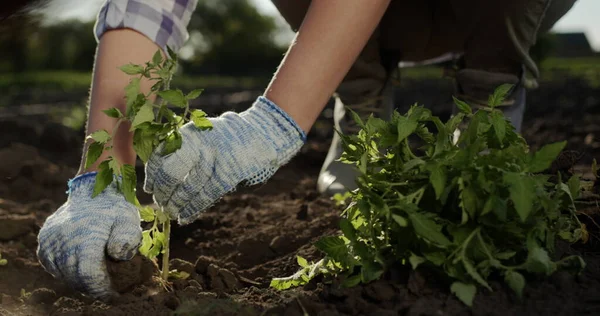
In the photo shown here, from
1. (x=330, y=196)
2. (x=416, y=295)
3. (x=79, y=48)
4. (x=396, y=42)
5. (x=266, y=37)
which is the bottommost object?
(x=266, y=37)

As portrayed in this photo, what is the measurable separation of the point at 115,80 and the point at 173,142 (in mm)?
413

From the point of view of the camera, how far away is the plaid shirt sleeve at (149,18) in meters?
2.04

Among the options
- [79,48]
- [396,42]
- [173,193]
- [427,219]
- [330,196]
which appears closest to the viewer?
[427,219]

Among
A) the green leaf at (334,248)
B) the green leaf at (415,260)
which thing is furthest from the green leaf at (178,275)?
the green leaf at (415,260)

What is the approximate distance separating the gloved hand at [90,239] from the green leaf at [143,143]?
0.72 ft

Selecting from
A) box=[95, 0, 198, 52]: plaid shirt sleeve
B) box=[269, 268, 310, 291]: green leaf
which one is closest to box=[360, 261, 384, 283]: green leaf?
box=[269, 268, 310, 291]: green leaf

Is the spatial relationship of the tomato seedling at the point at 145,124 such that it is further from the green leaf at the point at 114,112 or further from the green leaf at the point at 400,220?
the green leaf at the point at 400,220

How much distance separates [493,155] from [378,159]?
30 centimetres

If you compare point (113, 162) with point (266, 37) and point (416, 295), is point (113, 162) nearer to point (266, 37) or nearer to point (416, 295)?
point (416, 295)

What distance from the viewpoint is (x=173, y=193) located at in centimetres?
182

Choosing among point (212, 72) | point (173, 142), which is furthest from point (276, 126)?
point (212, 72)

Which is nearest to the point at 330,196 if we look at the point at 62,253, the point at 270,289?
the point at 270,289

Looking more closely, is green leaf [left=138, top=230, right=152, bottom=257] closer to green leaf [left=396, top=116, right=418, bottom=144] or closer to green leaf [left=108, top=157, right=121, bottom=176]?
green leaf [left=108, top=157, right=121, bottom=176]

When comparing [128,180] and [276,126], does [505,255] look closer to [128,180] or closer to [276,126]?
[276,126]
